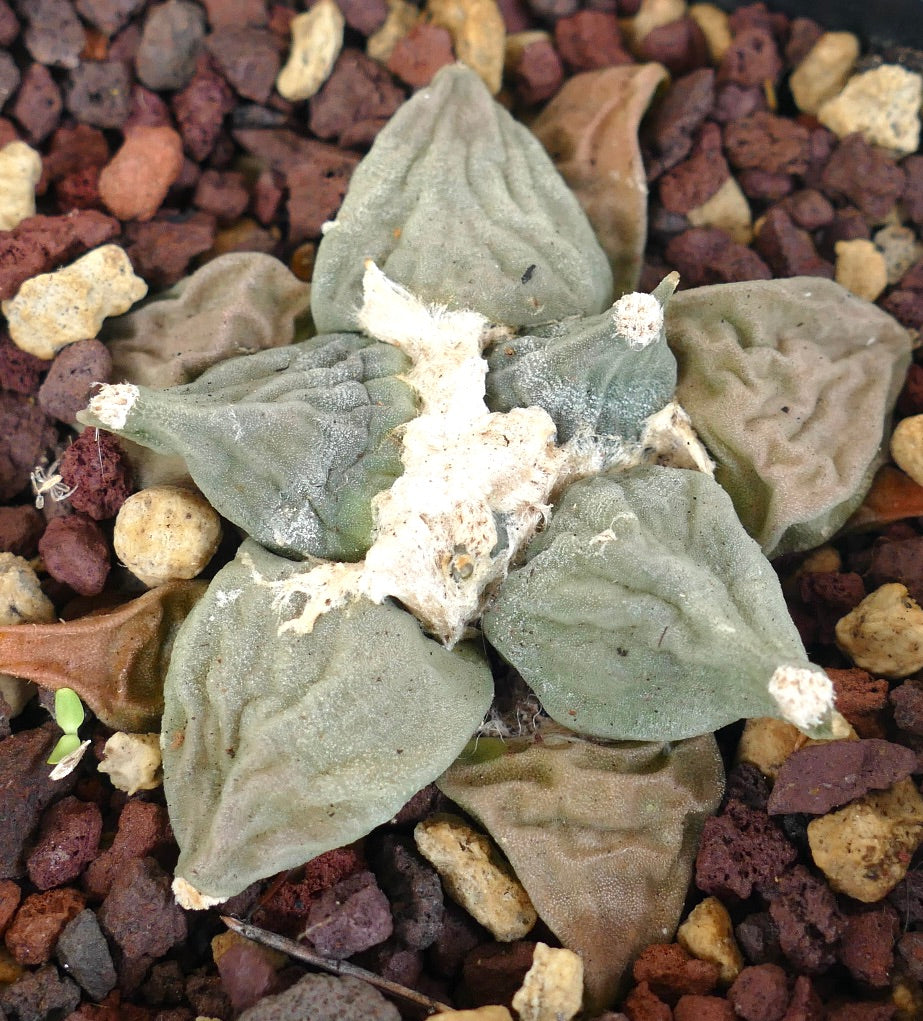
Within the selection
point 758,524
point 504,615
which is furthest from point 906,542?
point 504,615

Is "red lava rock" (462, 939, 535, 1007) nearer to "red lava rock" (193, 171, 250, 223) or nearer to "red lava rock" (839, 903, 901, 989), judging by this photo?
"red lava rock" (839, 903, 901, 989)

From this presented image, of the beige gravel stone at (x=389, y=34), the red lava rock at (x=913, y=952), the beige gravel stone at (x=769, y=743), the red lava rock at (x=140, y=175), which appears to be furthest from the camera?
the beige gravel stone at (x=389, y=34)

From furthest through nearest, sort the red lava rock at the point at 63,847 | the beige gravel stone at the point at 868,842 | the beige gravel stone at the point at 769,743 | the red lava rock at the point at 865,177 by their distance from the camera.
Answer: the red lava rock at the point at 865,177 → the beige gravel stone at the point at 769,743 → the red lava rock at the point at 63,847 → the beige gravel stone at the point at 868,842

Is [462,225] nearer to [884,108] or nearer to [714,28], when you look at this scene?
[714,28]

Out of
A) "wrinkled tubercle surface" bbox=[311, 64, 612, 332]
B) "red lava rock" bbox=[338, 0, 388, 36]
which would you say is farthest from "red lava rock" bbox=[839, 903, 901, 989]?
"red lava rock" bbox=[338, 0, 388, 36]

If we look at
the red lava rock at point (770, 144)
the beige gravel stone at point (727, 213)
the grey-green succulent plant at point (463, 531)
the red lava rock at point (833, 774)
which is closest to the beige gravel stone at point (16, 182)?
the grey-green succulent plant at point (463, 531)

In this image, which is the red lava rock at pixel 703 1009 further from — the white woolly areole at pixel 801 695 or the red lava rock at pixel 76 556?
the red lava rock at pixel 76 556

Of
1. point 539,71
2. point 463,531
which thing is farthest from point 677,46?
point 463,531

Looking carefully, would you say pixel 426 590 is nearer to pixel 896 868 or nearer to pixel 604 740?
pixel 604 740
